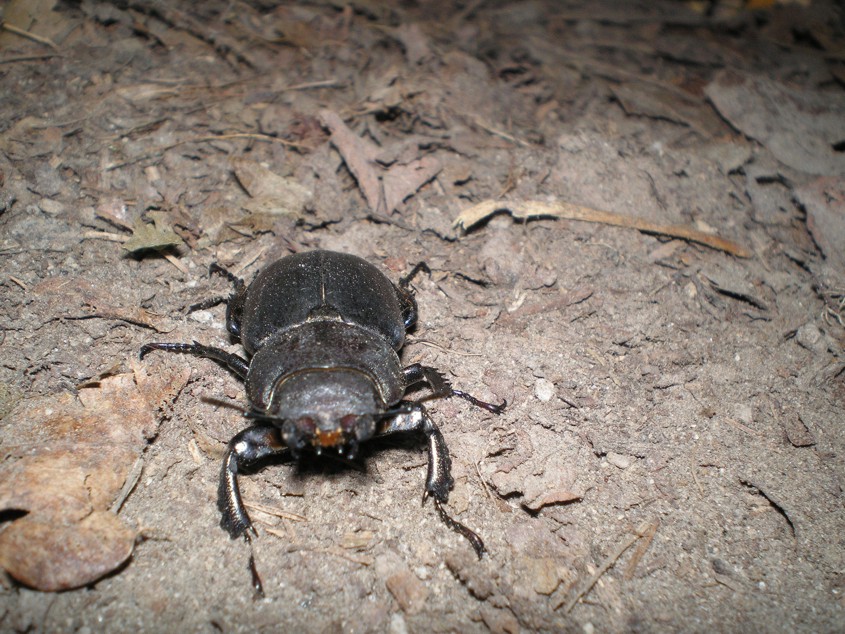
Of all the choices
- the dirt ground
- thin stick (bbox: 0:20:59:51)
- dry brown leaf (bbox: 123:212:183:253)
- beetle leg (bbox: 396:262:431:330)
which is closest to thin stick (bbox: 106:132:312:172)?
the dirt ground

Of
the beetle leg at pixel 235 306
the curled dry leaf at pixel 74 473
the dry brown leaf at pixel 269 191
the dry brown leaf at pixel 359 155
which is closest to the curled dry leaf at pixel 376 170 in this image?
the dry brown leaf at pixel 359 155

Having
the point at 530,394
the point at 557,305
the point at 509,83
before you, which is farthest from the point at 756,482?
the point at 509,83

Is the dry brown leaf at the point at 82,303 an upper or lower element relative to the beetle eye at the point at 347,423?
lower

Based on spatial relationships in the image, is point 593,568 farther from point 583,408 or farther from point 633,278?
point 633,278

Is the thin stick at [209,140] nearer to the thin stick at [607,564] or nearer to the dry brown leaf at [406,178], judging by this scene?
the dry brown leaf at [406,178]

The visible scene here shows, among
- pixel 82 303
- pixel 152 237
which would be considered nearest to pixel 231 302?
pixel 152 237

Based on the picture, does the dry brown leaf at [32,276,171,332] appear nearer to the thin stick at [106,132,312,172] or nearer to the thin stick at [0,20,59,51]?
the thin stick at [106,132,312,172]

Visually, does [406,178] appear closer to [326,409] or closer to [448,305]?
[448,305]
